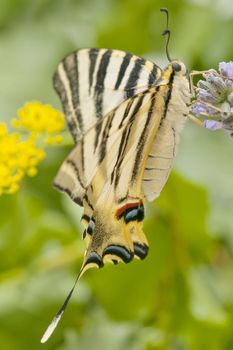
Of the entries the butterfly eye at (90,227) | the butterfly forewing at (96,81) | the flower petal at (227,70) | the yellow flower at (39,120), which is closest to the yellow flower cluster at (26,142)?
the yellow flower at (39,120)

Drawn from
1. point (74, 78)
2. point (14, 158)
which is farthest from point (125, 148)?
point (14, 158)

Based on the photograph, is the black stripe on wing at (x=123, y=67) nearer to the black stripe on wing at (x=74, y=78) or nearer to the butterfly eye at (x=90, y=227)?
the black stripe on wing at (x=74, y=78)

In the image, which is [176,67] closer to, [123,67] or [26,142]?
[123,67]

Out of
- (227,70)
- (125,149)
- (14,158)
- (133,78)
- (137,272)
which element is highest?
(227,70)

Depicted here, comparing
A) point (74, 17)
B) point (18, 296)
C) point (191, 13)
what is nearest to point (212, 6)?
point (191, 13)

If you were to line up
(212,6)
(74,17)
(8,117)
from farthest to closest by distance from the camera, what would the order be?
(74,17)
(212,6)
(8,117)

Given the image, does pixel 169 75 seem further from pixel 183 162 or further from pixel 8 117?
pixel 8 117
